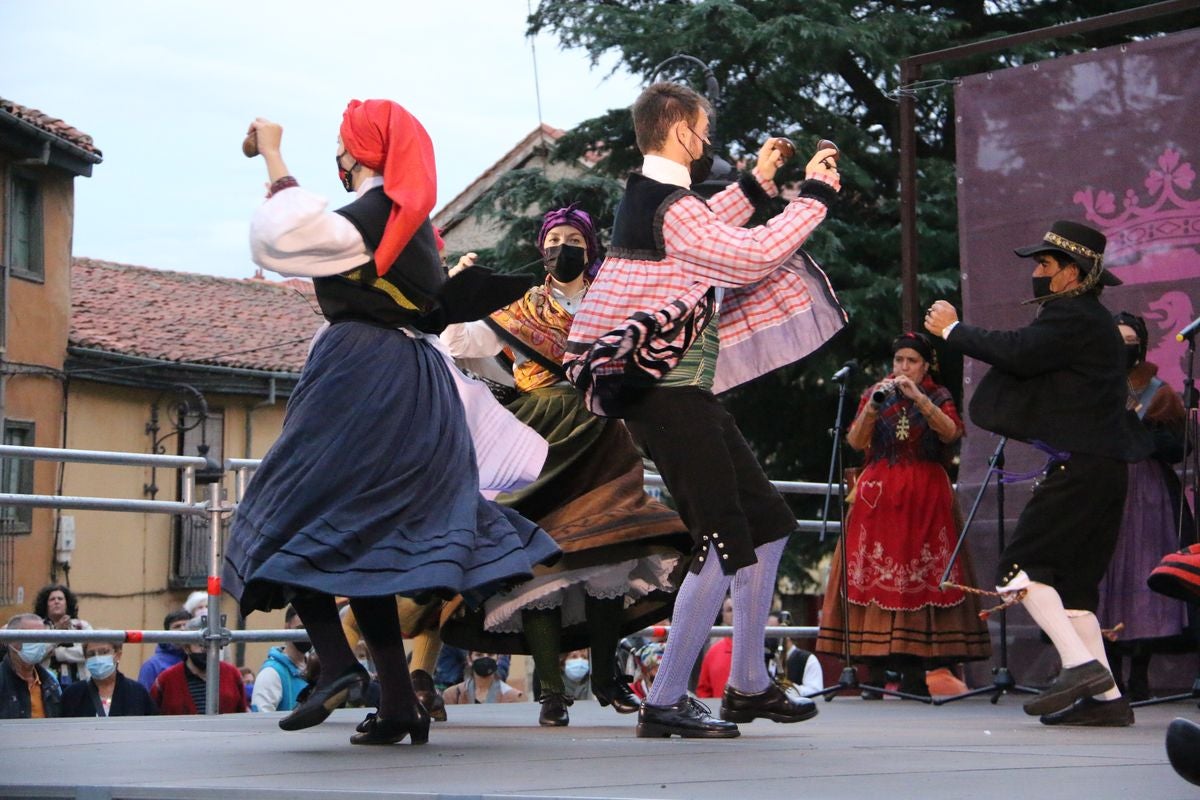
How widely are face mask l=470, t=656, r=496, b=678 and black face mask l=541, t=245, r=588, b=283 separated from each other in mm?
4594

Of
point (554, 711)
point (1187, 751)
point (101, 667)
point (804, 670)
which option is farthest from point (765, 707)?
point (804, 670)

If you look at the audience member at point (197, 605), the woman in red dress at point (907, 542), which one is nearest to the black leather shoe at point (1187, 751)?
the woman in red dress at point (907, 542)

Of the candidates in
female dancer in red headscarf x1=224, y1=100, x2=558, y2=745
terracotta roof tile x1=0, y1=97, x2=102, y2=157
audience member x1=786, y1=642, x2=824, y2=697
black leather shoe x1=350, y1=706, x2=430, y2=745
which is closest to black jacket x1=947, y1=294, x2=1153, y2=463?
female dancer in red headscarf x1=224, y1=100, x2=558, y2=745

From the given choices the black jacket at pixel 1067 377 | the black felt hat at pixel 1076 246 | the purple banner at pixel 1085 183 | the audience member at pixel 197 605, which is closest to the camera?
the black jacket at pixel 1067 377

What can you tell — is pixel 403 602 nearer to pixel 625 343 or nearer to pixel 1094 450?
pixel 625 343

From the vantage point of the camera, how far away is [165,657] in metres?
9.10

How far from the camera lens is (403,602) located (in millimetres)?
6270

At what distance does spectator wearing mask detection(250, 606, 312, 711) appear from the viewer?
8.91 m

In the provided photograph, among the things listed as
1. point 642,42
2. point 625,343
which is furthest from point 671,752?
point 642,42

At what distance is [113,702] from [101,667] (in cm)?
20

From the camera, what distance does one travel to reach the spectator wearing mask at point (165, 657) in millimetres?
9008

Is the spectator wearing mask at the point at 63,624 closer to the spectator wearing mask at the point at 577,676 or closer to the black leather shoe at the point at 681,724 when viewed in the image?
the spectator wearing mask at the point at 577,676

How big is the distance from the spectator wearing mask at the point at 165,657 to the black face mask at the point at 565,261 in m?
3.76

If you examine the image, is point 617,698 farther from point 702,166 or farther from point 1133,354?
point 1133,354
